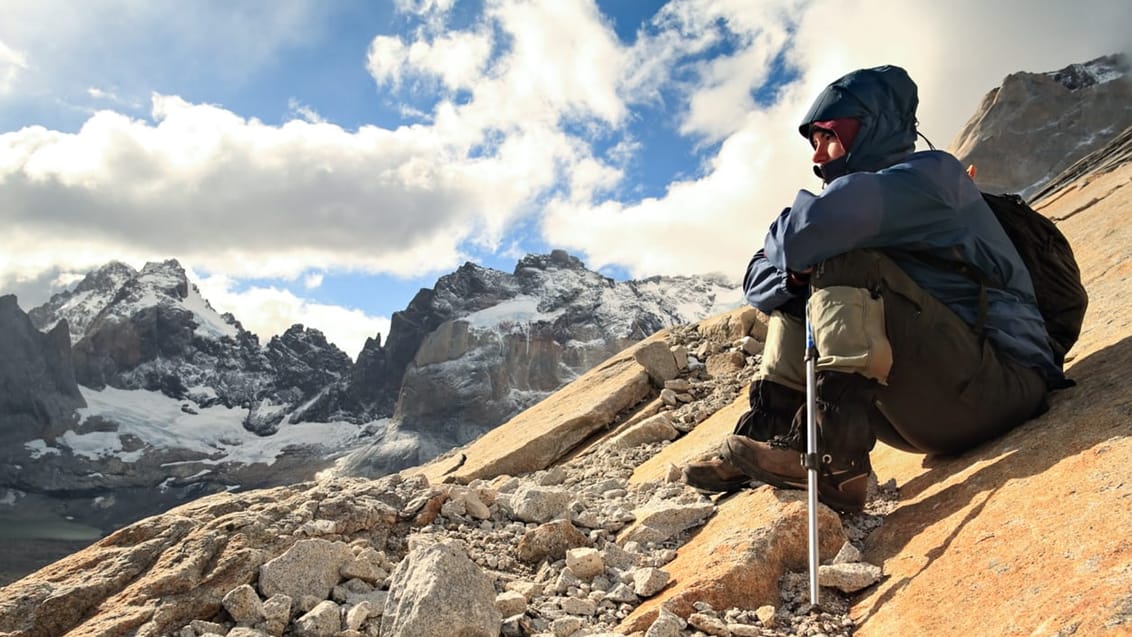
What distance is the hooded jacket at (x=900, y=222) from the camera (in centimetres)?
369

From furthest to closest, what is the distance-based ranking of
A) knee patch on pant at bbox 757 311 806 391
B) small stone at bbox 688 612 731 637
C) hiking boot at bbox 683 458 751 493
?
hiking boot at bbox 683 458 751 493 < knee patch on pant at bbox 757 311 806 391 < small stone at bbox 688 612 731 637

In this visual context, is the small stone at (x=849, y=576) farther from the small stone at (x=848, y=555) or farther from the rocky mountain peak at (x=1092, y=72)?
the rocky mountain peak at (x=1092, y=72)

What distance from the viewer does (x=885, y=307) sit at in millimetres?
3736

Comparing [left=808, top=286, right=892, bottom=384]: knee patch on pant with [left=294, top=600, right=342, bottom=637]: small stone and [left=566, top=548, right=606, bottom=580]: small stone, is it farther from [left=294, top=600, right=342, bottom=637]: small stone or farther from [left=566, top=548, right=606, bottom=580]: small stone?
[left=294, top=600, right=342, bottom=637]: small stone

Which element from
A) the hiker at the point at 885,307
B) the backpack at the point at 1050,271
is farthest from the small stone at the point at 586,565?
the backpack at the point at 1050,271

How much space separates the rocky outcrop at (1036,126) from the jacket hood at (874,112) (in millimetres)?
49478

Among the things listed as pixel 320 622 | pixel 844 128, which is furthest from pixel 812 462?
pixel 320 622

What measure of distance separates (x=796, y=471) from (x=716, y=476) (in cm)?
79

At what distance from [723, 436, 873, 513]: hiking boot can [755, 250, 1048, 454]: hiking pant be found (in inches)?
8.7

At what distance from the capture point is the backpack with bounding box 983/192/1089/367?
4305mm

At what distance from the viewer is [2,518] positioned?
156m

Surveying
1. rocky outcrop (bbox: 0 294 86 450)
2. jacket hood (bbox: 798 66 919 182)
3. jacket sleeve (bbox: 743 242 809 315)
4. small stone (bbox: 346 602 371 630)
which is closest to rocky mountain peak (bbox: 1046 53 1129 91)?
jacket hood (bbox: 798 66 919 182)

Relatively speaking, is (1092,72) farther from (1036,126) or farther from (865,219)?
(865,219)

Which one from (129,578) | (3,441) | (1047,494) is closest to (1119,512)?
(1047,494)
